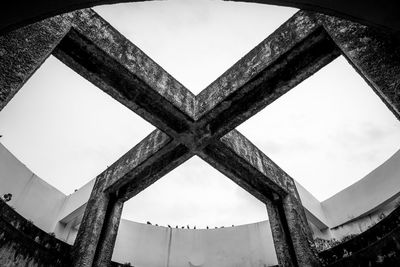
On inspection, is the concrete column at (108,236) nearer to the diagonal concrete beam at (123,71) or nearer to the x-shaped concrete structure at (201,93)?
the x-shaped concrete structure at (201,93)

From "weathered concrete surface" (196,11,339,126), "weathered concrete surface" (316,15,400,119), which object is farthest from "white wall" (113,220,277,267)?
"weathered concrete surface" (316,15,400,119)

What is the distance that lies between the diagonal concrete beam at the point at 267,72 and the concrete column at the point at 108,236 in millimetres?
3319

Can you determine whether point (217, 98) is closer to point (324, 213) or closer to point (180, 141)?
point (180, 141)

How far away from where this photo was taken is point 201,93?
509cm

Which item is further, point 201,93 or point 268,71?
point 201,93

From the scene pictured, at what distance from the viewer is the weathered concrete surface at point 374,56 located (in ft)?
8.16

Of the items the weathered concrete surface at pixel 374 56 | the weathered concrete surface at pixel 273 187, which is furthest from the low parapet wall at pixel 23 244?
the weathered concrete surface at pixel 374 56

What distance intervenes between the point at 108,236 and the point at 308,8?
6000 millimetres

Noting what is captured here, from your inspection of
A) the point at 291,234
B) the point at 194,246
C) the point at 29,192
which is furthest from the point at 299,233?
the point at 29,192

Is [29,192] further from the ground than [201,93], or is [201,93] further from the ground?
[29,192]

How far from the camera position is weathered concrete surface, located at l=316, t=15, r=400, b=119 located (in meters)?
2.49

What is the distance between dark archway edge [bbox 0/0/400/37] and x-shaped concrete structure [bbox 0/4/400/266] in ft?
3.59

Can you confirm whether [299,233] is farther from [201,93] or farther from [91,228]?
[91,228]

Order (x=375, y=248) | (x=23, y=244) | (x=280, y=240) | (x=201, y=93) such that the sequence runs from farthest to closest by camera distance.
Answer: (x=280, y=240), (x=201, y=93), (x=23, y=244), (x=375, y=248)
